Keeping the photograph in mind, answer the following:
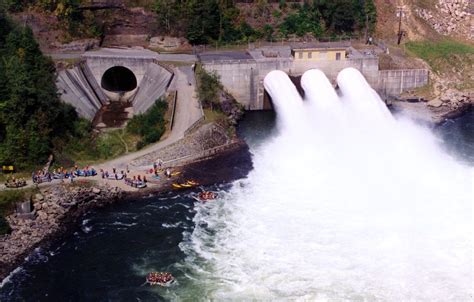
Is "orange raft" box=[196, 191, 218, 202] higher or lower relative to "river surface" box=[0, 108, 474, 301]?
higher

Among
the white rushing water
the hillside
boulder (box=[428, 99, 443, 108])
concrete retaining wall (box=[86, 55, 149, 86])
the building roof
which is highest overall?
the hillside

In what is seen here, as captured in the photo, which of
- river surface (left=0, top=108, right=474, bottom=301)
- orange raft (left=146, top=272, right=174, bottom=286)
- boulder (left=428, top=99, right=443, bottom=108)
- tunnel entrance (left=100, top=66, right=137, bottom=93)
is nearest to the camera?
river surface (left=0, top=108, right=474, bottom=301)

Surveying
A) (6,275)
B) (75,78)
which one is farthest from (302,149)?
(6,275)

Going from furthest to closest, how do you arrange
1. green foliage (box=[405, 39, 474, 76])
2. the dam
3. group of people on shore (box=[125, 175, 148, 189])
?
green foliage (box=[405, 39, 474, 76])
the dam
group of people on shore (box=[125, 175, 148, 189])

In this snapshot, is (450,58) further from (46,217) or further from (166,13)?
(46,217)

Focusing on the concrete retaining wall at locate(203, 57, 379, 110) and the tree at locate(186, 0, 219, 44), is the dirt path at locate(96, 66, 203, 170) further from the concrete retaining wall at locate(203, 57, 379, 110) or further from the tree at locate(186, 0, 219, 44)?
the tree at locate(186, 0, 219, 44)

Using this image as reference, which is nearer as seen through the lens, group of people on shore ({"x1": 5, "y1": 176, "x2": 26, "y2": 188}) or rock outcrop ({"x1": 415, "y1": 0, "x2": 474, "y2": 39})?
group of people on shore ({"x1": 5, "y1": 176, "x2": 26, "y2": 188})

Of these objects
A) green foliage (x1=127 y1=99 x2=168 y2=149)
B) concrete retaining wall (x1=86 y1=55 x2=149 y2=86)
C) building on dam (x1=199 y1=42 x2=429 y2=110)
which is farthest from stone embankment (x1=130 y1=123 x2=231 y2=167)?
concrete retaining wall (x1=86 y1=55 x2=149 y2=86)

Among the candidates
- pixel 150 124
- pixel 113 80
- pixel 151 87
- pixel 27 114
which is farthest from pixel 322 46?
pixel 27 114
